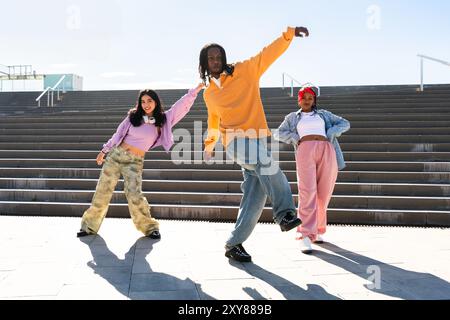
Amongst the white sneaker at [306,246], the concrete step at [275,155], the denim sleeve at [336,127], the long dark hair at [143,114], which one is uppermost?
the long dark hair at [143,114]

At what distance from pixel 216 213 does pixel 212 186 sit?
31.6 inches

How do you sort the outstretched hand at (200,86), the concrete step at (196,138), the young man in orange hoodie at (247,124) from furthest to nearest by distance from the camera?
the concrete step at (196,138), the outstretched hand at (200,86), the young man in orange hoodie at (247,124)

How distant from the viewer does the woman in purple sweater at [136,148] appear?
4.21m

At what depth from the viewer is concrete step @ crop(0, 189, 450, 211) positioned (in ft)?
18.4

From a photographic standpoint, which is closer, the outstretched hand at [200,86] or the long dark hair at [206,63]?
the long dark hair at [206,63]

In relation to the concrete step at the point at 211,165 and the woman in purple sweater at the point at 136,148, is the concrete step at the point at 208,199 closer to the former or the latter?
the concrete step at the point at 211,165

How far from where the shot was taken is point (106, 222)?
17.3 feet

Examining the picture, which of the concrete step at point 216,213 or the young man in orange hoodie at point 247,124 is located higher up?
the young man in orange hoodie at point 247,124

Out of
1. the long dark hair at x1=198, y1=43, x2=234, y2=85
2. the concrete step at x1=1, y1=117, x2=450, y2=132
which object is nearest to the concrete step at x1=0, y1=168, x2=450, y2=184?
the concrete step at x1=1, y1=117, x2=450, y2=132

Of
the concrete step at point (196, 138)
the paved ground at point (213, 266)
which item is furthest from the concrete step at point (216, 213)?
the concrete step at point (196, 138)

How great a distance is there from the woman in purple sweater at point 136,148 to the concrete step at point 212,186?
2061 millimetres

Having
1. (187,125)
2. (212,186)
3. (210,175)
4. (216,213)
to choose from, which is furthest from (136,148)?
(187,125)

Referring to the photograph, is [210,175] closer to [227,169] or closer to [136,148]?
[227,169]

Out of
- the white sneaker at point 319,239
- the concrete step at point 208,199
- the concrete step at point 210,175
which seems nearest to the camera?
the white sneaker at point 319,239
